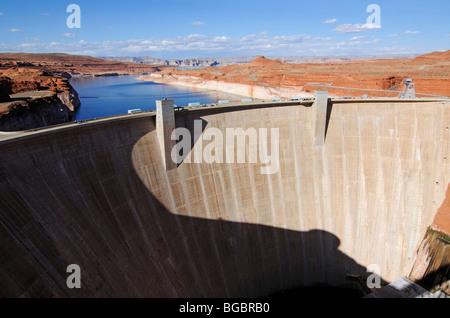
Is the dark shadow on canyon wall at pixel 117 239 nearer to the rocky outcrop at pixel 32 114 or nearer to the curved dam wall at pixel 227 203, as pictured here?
the curved dam wall at pixel 227 203

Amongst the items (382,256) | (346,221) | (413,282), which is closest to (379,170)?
(346,221)

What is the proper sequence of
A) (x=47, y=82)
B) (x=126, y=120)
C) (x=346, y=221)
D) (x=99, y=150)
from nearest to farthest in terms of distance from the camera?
1. (x=99, y=150)
2. (x=126, y=120)
3. (x=346, y=221)
4. (x=47, y=82)

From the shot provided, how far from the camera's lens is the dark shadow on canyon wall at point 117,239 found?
1051 centimetres

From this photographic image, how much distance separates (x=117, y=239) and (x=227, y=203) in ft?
24.0

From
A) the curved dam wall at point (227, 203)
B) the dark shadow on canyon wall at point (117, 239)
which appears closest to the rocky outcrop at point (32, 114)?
the dark shadow on canyon wall at point (117, 239)

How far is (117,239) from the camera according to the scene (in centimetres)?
1369

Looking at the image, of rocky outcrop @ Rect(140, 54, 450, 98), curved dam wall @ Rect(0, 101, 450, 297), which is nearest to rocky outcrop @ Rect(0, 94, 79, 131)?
curved dam wall @ Rect(0, 101, 450, 297)

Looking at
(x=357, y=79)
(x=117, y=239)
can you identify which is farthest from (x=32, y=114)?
(x=357, y=79)

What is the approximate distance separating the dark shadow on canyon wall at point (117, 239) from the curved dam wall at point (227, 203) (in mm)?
54

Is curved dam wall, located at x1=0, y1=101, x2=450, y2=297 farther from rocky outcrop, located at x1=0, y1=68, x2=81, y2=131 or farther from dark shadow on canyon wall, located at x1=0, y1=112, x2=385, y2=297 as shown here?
rocky outcrop, located at x1=0, y1=68, x2=81, y2=131

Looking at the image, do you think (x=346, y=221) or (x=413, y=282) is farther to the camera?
(x=346, y=221)

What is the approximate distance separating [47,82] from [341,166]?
53.8 m

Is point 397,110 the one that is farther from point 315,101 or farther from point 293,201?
point 293,201

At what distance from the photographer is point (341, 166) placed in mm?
21062
